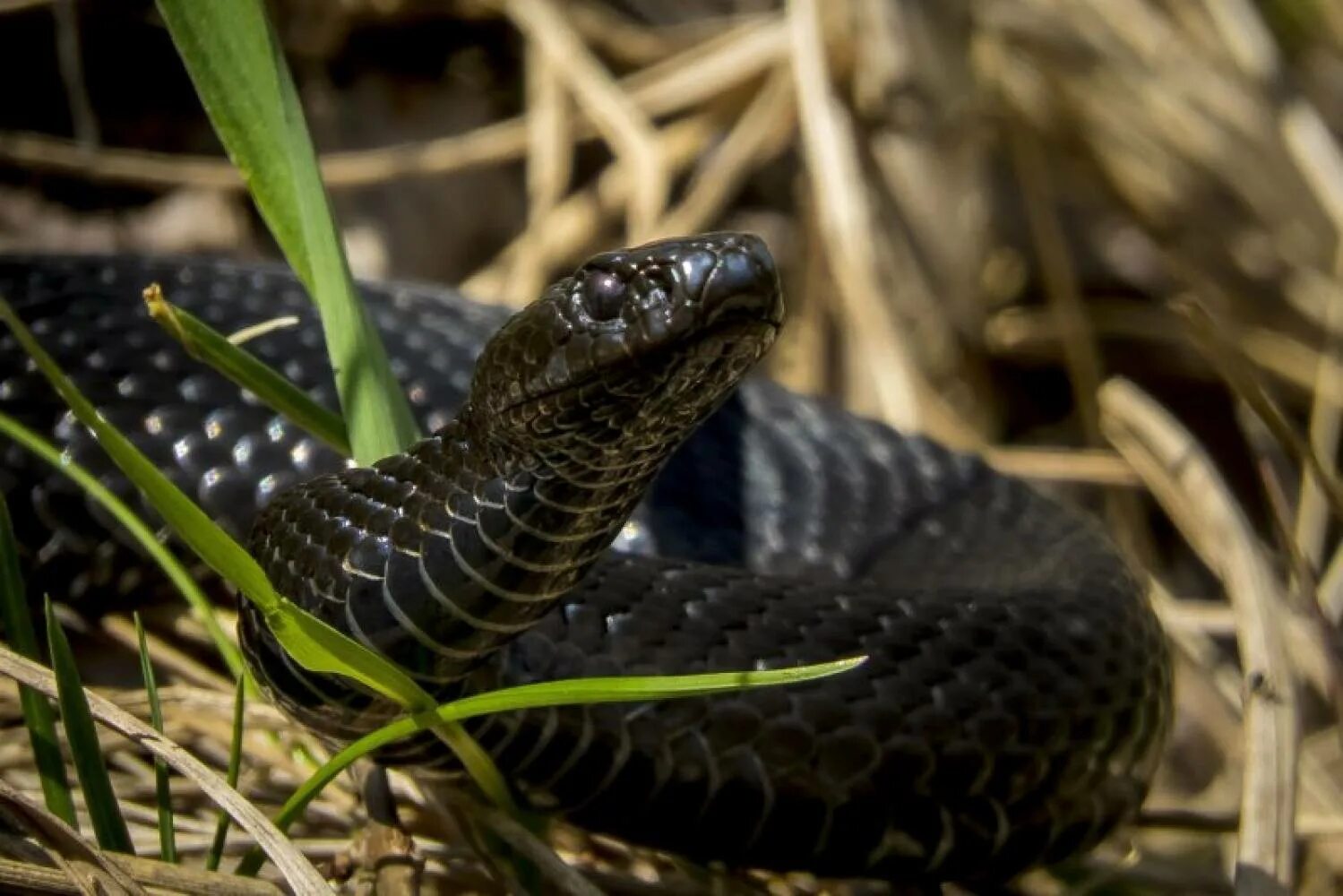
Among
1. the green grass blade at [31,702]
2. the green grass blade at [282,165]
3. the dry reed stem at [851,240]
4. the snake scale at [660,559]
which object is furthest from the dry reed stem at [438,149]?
the green grass blade at [31,702]

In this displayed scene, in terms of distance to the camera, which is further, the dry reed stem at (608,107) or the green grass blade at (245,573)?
the dry reed stem at (608,107)

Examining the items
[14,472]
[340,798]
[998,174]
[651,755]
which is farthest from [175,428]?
[998,174]

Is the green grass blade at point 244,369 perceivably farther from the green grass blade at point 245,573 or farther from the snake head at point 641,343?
the snake head at point 641,343

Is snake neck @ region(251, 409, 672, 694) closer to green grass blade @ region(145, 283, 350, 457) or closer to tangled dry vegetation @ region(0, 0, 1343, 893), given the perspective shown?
green grass blade @ region(145, 283, 350, 457)

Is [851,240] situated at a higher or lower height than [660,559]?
higher

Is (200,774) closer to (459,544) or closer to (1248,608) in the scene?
(459,544)

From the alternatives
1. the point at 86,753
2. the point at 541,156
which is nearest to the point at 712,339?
the point at 86,753

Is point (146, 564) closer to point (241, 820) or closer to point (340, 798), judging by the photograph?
point (340, 798)

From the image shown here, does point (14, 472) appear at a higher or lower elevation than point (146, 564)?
higher
